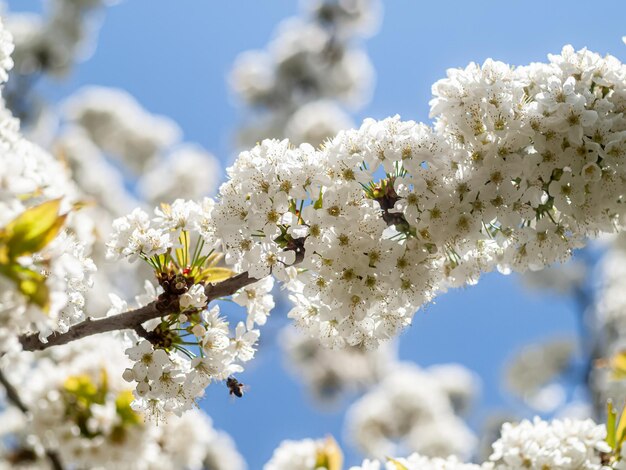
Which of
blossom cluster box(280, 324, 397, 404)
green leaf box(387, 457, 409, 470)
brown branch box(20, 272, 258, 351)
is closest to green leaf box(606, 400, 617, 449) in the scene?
green leaf box(387, 457, 409, 470)

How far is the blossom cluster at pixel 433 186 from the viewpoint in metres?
2.40

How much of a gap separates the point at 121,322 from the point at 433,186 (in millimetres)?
1155

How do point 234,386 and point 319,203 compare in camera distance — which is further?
point 234,386

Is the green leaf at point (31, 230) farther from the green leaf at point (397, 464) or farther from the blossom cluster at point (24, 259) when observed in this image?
the green leaf at point (397, 464)

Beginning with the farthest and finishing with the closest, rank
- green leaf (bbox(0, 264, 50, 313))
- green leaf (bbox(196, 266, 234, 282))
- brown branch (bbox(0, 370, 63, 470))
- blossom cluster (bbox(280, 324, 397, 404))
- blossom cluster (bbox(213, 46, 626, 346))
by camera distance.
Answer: blossom cluster (bbox(280, 324, 397, 404)), brown branch (bbox(0, 370, 63, 470)), green leaf (bbox(196, 266, 234, 282)), blossom cluster (bbox(213, 46, 626, 346)), green leaf (bbox(0, 264, 50, 313))

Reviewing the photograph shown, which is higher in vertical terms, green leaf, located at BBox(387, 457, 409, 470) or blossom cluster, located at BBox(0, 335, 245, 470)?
blossom cluster, located at BBox(0, 335, 245, 470)

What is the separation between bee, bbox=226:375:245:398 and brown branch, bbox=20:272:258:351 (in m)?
0.45

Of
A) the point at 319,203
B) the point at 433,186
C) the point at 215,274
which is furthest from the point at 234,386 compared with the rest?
the point at 433,186

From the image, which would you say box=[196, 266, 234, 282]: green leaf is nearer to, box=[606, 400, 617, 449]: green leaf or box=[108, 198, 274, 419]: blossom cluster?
box=[108, 198, 274, 419]: blossom cluster

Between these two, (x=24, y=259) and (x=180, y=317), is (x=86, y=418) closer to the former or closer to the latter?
(x=180, y=317)

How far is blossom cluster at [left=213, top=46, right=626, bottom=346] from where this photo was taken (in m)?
2.40

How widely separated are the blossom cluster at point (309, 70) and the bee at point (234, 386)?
14.2m

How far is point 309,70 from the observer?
685 inches

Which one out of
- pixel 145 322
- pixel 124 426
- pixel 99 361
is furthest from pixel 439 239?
pixel 99 361
